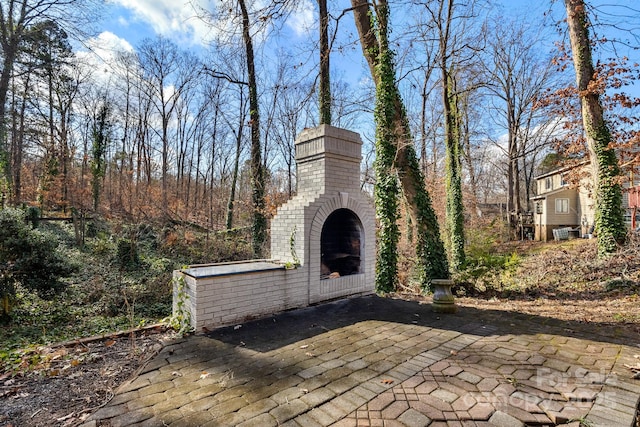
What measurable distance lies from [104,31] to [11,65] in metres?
4.20

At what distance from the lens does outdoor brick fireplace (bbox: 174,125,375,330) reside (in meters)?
4.25

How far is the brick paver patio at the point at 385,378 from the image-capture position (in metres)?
2.27

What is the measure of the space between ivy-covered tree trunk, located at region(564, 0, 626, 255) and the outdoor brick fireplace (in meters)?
6.76

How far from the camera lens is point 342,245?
6.36m

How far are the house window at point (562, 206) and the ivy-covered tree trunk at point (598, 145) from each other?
1353cm

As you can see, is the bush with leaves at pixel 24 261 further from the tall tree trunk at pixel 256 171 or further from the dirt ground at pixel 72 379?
the tall tree trunk at pixel 256 171

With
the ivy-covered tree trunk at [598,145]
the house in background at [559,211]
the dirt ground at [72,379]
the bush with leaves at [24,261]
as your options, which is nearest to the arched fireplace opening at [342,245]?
the dirt ground at [72,379]

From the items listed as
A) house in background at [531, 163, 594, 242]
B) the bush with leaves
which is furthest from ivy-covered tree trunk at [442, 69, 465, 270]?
the bush with leaves

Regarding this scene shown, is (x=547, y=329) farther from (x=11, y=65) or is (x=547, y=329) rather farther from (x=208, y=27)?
(x=11, y=65)

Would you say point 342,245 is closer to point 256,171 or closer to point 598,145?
point 256,171

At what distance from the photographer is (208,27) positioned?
6406 millimetres

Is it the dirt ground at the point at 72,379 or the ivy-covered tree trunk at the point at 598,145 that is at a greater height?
the ivy-covered tree trunk at the point at 598,145

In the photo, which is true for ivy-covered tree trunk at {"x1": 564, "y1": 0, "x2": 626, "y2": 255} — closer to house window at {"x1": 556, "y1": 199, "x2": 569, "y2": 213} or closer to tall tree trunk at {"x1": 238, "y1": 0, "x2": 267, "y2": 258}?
tall tree trunk at {"x1": 238, "y1": 0, "x2": 267, "y2": 258}

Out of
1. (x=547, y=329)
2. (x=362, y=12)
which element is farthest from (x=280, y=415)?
(x=362, y=12)
